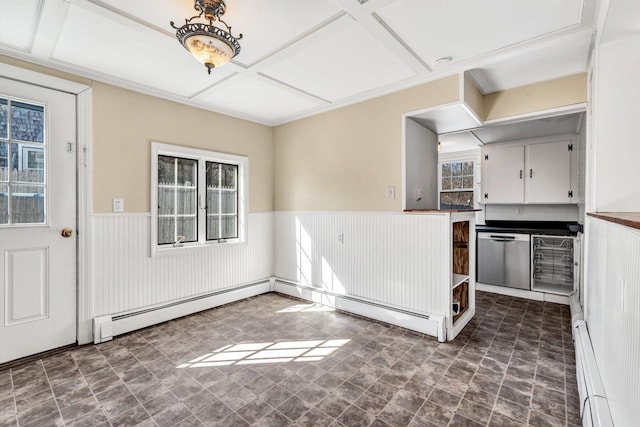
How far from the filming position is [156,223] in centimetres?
328

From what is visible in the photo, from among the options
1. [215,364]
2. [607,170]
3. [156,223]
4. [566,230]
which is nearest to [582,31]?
[607,170]

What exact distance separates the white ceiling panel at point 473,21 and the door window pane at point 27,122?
115 inches

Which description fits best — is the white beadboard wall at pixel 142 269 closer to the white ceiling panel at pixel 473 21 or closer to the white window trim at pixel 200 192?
the white window trim at pixel 200 192

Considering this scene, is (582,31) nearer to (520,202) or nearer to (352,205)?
(352,205)

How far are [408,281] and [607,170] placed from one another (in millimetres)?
1816

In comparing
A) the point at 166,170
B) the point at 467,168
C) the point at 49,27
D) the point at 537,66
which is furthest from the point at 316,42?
the point at 467,168

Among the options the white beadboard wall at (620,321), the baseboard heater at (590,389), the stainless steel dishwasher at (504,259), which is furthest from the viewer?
the stainless steel dishwasher at (504,259)

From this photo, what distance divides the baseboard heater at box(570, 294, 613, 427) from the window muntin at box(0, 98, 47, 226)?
3.96 m

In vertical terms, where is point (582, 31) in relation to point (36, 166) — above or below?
above

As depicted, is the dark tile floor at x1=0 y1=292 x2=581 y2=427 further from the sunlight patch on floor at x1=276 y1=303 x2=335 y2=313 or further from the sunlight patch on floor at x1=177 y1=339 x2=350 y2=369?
the sunlight patch on floor at x1=276 y1=303 x2=335 y2=313

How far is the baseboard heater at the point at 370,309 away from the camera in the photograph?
9.46ft

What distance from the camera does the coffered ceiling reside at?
189 centimetres

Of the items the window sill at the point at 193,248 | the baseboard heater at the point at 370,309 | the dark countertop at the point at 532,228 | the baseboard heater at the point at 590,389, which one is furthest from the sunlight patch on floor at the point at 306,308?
the dark countertop at the point at 532,228

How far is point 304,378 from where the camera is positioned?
87.0 inches
